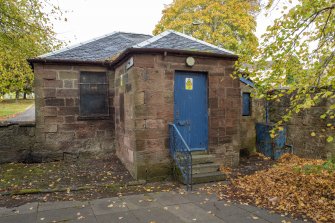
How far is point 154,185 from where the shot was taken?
21.3 ft

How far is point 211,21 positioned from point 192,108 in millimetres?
12510

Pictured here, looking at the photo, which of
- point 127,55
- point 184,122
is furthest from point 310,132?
point 127,55

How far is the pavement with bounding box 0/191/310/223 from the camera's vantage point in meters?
4.48

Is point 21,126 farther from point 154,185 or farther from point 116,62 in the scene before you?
point 154,185

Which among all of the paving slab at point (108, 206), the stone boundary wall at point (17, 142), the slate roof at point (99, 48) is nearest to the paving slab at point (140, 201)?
the paving slab at point (108, 206)

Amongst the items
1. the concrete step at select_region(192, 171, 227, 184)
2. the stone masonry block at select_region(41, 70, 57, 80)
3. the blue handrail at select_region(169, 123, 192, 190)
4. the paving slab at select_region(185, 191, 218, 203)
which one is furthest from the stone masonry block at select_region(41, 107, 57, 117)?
the paving slab at select_region(185, 191, 218, 203)

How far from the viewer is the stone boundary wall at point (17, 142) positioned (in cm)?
843

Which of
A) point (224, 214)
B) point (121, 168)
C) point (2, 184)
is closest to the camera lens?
point (224, 214)

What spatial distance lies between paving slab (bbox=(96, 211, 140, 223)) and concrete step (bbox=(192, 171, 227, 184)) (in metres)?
2.25

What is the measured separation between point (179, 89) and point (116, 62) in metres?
2.47

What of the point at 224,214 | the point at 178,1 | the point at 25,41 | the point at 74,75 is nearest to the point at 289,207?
the point at 224,214

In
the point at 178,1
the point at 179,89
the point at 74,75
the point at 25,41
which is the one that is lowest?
the point at 179,89

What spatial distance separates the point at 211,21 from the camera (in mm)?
17891

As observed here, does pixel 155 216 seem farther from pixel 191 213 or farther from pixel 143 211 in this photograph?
pixel 191 213
